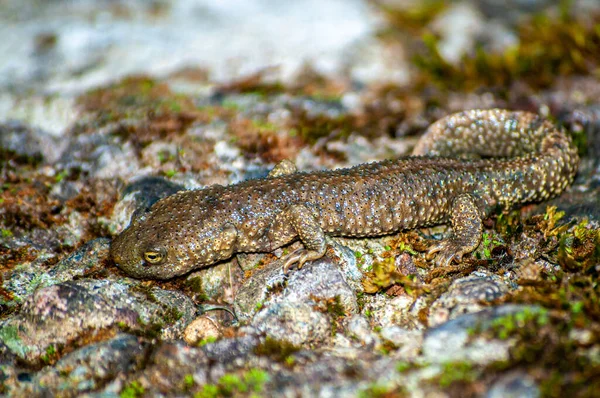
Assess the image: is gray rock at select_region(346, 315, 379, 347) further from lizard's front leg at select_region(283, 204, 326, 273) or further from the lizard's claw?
the lizard's claw

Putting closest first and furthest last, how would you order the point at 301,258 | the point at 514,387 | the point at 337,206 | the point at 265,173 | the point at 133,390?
the point at 514,387
the point at 133,390
the point at 301,258
the point at 337,206
the point at 265,173

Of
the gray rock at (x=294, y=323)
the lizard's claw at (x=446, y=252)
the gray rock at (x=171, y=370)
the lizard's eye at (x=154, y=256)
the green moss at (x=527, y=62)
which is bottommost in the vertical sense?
the gray rock at (x=171, y=370)

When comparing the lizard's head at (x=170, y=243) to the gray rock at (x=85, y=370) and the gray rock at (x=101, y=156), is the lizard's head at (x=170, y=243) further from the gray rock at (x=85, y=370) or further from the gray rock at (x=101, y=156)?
the gray rock at (x=101, y=156)

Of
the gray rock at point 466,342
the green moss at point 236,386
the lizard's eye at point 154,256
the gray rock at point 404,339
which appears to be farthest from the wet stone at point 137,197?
the gray rock at point 466,342

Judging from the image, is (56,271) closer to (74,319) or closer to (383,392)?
(74,319)

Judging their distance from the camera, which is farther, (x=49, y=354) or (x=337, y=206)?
(x=337, y=206)

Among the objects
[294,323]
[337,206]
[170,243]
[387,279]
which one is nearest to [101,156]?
[170,243]
